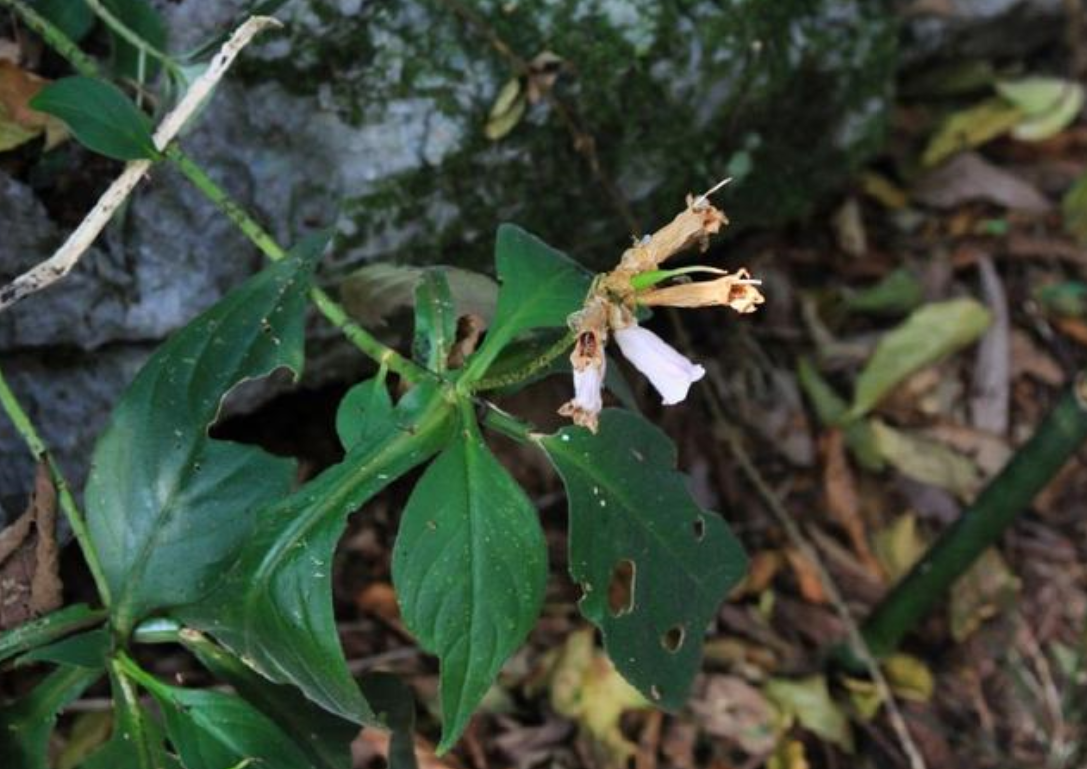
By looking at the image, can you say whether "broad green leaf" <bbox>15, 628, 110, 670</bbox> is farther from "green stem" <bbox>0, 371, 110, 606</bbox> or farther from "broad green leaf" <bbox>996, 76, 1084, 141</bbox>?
"broad green leaf" <bbox>996, 76, 1084, 141</bbox>

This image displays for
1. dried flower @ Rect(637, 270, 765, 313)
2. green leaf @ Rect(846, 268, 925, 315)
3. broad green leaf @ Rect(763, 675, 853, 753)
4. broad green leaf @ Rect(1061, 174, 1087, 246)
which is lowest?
broad green leaf @ Rect(763, 675, 853, 753)

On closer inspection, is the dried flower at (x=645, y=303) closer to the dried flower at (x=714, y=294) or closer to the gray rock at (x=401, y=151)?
the dried flower at (x=714, y=294)

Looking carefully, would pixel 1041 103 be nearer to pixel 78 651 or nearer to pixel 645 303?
pixel 645 303

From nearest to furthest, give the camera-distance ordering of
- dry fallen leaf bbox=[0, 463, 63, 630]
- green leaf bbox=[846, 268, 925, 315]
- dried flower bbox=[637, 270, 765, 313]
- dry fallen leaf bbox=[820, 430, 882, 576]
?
dried flower bbox=[637, 270, 765, 313] < dry fallen leaf bbox=[0, 463, 63, 630] < dry fallen leaf bbox=[820, 430, 882, 576] < green leaf bbox=[846, 268, 925, 315]

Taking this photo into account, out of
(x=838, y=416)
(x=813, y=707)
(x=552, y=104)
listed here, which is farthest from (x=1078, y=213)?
(x=552, y=104)

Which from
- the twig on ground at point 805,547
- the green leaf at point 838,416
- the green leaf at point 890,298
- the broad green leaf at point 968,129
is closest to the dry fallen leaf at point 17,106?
the twig on ground at point 805,547

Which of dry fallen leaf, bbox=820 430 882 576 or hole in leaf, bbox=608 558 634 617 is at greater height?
hole in leaf, bbox=608 558 634 617

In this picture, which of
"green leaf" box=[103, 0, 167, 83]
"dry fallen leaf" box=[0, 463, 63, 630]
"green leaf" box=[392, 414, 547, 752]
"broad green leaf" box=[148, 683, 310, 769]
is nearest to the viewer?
"green leaf" box=[392, 414, 547, 752]

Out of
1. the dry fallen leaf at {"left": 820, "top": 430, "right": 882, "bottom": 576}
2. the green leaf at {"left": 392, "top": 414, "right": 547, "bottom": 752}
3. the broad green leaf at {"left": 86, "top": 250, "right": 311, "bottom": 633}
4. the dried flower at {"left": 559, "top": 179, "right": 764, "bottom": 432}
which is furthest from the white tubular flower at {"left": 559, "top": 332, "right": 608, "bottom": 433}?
the dry fallen leaf at {"left": 820, "top": 430, "right": 882, "bottom": 576}

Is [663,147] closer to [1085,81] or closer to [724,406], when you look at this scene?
[724,406]
